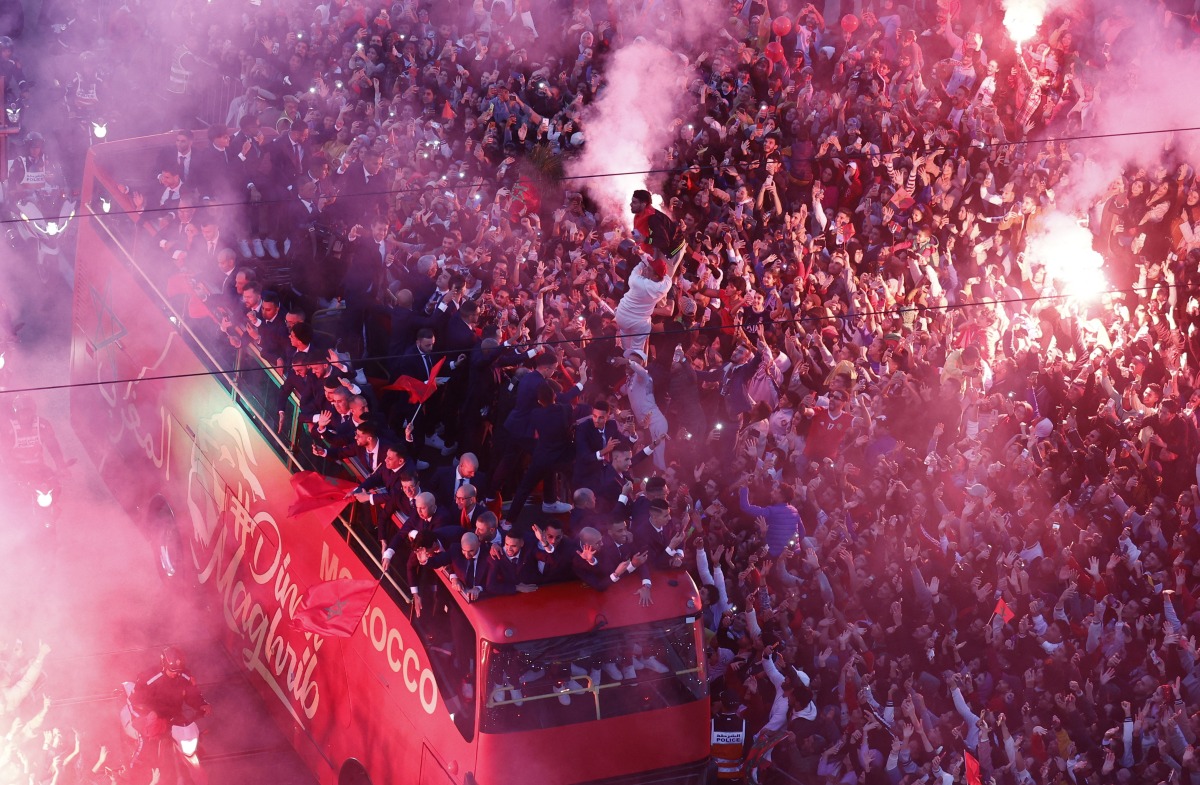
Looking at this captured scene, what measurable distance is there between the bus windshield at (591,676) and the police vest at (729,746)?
126cm

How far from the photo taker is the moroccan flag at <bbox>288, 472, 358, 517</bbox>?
8336 millimetres

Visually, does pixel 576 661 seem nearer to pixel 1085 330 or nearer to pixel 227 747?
pixel 227 747

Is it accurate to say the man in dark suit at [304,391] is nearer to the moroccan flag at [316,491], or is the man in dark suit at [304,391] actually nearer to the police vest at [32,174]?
the moroccan flag at [316,491]

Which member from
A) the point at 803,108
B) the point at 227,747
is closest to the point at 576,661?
the point at 227,747

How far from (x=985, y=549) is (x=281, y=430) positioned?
16.9 feet

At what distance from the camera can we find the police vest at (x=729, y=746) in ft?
28.8

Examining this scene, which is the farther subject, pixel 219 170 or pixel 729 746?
pixel 219 170

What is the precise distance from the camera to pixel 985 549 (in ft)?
32.4

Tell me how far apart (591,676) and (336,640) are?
1806mm

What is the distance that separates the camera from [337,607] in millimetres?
8016

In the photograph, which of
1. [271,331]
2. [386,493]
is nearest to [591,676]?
[386,493]

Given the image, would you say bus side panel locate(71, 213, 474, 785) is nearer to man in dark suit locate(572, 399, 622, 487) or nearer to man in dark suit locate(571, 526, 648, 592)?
man in dark suit locate(571, 526, 648, 592)

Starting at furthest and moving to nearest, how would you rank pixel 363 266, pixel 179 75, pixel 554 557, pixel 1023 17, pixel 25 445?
pixel 179 75 < pixel 1023 17 < pixel 25 445 < pixel 363 266 < pixel 554 557

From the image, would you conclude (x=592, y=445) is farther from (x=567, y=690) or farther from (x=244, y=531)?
(x=244, y=531)
